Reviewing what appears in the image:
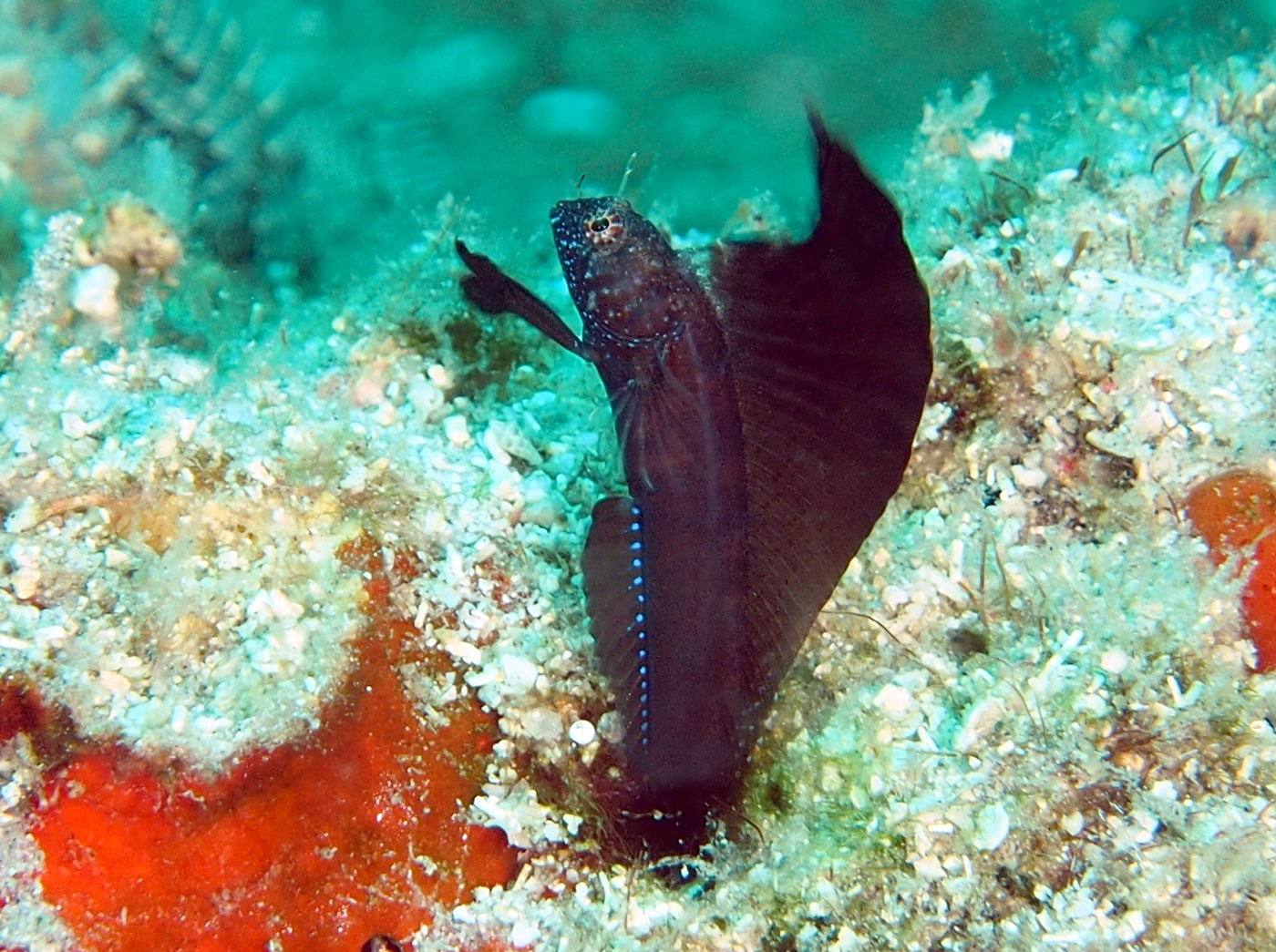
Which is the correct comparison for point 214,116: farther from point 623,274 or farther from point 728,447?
point 728,447

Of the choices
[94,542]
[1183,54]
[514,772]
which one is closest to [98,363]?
[94,542]

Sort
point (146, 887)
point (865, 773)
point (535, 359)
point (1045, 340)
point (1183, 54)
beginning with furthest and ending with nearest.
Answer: point (1183, 54) → point (535, 359) → point (1045, 340) → point (865, 773) → point (146, 887)

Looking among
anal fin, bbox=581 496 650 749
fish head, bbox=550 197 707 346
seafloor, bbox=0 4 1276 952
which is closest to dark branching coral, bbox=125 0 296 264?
seafloor, bbox=0 4 1276 952

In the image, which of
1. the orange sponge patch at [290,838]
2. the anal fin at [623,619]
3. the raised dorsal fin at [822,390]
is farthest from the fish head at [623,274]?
the orange sponge patch at [290,838]

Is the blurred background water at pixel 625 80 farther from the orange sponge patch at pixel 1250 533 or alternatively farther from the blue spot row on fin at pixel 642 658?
the blue spot row on fin at pixel 642 658

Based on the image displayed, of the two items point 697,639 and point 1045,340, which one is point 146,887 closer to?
point 697,639

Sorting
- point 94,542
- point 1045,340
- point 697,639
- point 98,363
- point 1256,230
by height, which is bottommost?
point 697,639

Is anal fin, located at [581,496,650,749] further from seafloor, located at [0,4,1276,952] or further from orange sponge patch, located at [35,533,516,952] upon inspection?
orange sponge patch, located at [35,533,516,952]

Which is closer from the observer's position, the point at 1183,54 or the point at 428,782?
the point at 428,782
